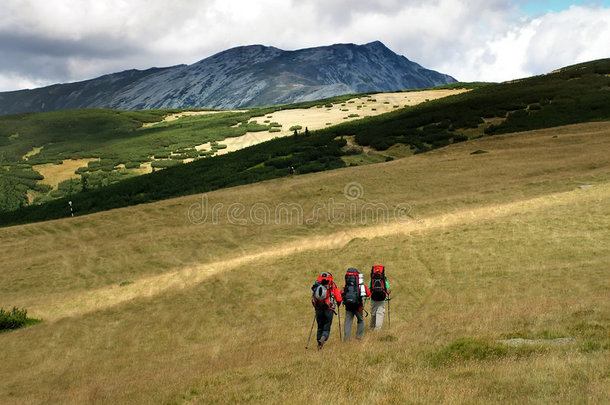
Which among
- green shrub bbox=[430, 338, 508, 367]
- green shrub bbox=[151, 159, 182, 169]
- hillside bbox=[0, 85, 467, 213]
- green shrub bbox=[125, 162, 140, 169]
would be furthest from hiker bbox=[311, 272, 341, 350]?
green shrub bbox=[125, 162, 140, 169]

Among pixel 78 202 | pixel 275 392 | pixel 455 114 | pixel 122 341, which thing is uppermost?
pixel 455 114

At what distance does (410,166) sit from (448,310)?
93.4ft

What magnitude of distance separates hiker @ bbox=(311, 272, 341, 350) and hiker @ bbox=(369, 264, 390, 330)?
1359 mm

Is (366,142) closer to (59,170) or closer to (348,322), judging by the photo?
(348,322)

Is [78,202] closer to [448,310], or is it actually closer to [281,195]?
[281,195]

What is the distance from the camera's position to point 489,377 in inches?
288

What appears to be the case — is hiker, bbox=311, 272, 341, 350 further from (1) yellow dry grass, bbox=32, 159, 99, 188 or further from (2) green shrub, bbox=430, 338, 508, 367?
(1) yellow dry grass, bbox=32, 159, 99, 188

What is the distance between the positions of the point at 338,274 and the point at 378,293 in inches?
276

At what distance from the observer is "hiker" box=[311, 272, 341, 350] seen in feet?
36.9

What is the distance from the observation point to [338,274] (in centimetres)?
1911

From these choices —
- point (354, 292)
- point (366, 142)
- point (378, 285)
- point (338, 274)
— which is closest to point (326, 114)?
point (366, 142)

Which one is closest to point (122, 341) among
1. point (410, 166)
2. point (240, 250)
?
point (240, 250)

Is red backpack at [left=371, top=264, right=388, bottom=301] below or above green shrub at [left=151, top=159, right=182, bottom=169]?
below

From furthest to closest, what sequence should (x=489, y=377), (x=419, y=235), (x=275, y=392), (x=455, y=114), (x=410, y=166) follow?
1. (x=455, y=114)
2. (x=410, y=166)
3. (x=419, y=235)
4. (x=275, y=392)
5. (x=489, y=377)
